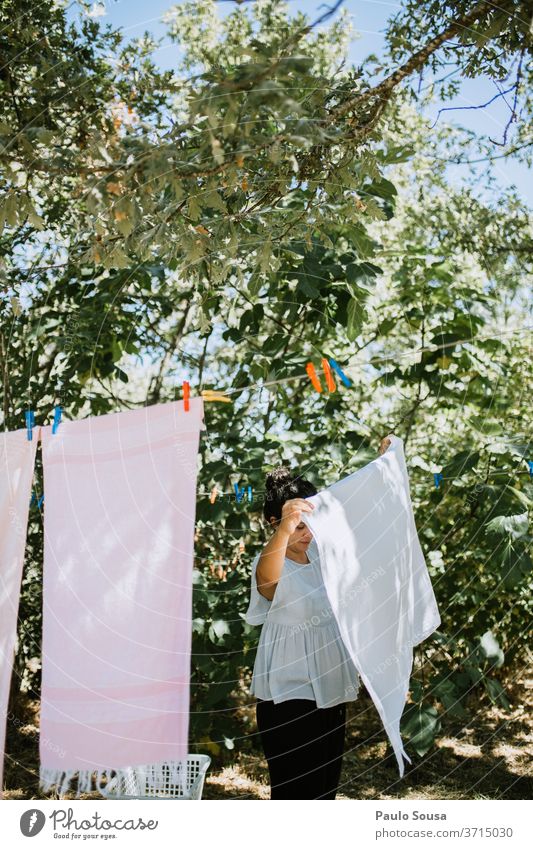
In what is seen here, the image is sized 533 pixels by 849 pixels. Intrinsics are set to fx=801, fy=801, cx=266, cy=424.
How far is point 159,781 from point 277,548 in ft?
3.95

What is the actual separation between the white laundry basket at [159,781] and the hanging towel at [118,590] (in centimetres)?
48

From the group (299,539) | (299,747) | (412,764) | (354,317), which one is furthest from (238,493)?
(412,764)

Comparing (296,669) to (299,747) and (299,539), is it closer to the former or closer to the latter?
(299,747)

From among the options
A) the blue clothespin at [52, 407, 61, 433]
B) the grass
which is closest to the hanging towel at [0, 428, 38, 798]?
the blue clothespin at [52, 407, 61, 433]

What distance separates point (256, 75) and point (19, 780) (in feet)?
10.1

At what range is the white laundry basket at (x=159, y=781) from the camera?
262 centimetres

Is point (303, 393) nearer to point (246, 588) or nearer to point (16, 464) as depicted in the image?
point (246, 588)

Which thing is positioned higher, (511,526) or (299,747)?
(511,526)

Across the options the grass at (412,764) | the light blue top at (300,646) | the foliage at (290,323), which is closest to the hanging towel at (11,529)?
the foliage at (290,323)

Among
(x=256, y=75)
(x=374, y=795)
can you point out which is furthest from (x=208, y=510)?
(x=256, y=75)

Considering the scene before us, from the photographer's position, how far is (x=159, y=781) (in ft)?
9.23

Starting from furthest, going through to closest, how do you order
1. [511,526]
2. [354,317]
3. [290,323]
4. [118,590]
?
[290,323] < [354,317] < [511,526] < [118,590]

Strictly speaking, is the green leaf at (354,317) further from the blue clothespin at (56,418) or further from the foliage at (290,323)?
the blue clothespin at (56,418)

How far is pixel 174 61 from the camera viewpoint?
6.94 m
